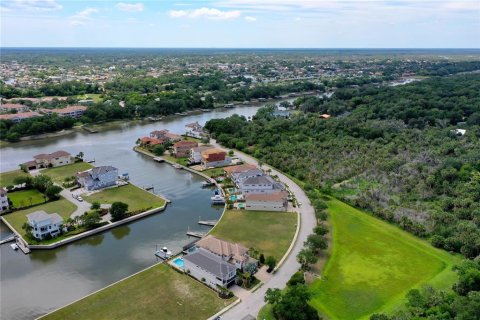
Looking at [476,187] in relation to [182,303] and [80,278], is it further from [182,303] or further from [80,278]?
[80,278]

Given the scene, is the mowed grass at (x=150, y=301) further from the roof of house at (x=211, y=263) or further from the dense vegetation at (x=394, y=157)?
the dense vegetation at (x=394, y=157)

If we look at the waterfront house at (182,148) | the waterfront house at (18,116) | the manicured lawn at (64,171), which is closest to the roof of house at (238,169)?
the waterfront house at (182,148)

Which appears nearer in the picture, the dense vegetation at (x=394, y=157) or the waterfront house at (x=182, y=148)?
the dense vegetation at (x=394, y=157)

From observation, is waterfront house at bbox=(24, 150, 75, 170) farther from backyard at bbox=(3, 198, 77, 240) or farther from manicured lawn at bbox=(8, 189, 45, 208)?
backyard at bbox=(3, 198, 77, 240)

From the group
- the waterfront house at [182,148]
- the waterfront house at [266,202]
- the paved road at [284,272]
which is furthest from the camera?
the waterfront house at [182,148]

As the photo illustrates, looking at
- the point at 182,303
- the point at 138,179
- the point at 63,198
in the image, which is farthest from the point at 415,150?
the point at 63,198

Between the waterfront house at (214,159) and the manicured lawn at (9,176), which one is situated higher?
the waterfront house at (214,159)
